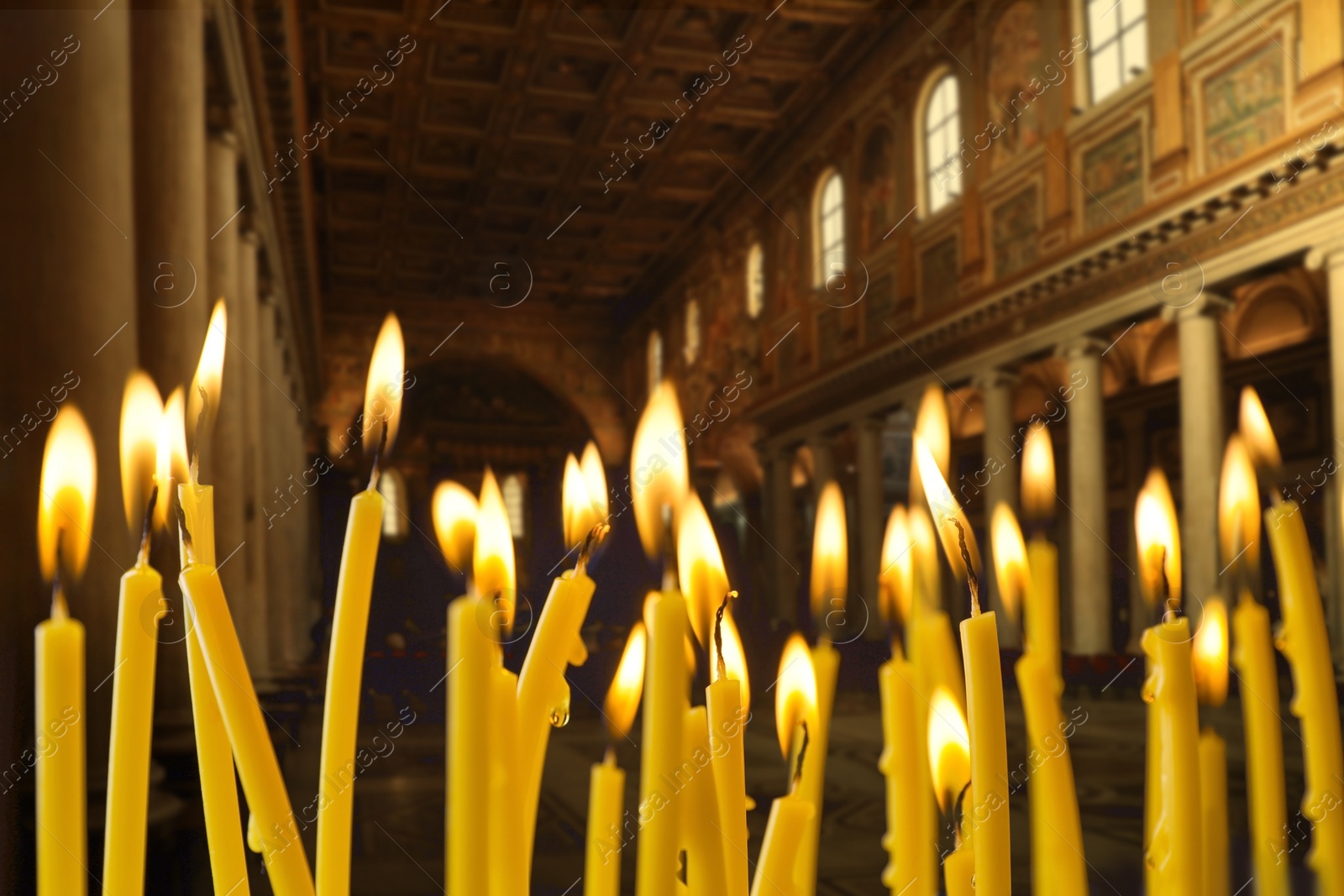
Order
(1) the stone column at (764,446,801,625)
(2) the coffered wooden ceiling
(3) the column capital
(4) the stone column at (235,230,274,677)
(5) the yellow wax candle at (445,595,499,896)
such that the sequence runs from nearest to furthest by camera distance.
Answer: (5) the yellow wax candle at (445,595,499,896), (4) the stone column at (235,230,274,677), (3) the column capital, (2) the coffered wooden ceiling, (1) the stone column at (764,446,801,625)

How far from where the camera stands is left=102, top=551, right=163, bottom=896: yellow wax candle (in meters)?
0.52

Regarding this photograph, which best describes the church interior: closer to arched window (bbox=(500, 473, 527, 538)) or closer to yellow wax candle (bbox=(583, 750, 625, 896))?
yellow wax candle (bbox=(583, 750, 625, 896))

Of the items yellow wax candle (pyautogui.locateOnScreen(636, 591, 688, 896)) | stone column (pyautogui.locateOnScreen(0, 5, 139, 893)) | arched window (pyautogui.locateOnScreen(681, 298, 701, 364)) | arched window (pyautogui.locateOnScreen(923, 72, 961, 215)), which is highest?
arched window (pyautogui.locateOnScreen(681, 298, 701, 364))

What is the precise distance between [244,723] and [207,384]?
0.85 ft

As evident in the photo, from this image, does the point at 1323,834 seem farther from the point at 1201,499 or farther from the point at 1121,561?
the point at 1121,561

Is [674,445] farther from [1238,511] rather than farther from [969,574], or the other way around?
[1238,511]

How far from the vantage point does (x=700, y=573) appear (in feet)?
2.01

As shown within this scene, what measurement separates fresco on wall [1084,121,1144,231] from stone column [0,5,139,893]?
10418mm

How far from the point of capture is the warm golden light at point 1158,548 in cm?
66

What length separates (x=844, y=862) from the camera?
249 cm

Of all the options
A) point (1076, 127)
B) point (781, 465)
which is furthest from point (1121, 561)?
point (781, 465)

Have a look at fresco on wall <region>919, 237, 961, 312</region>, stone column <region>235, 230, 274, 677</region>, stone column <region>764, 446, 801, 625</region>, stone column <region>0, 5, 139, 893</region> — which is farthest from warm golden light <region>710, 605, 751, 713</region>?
stone column <region>764, 446, 801, 625</region>

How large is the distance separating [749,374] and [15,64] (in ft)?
64.7

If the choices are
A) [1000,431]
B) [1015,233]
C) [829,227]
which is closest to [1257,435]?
[1015,233]
